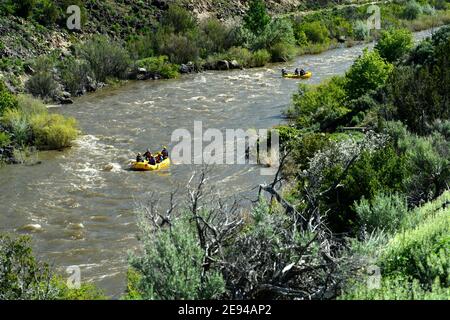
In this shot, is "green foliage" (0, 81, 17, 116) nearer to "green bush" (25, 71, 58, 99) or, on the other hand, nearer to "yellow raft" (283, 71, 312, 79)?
"green bush" (25, 71, 58, 99)

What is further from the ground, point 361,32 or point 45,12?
point 45,12

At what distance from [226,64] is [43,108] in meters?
22.4

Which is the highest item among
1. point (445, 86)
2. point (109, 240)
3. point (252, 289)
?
point (445, 86)

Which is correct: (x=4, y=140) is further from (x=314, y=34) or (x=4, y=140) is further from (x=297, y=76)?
(x=314, y=34)

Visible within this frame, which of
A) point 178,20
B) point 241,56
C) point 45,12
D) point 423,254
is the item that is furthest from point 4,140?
point 178,20

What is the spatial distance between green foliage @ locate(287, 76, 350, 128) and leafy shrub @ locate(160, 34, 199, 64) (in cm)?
1888

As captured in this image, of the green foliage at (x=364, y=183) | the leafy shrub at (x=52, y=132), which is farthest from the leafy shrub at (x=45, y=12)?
the green foliage at (x=364, y=183)

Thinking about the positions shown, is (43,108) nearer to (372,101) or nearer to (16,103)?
(16,103)

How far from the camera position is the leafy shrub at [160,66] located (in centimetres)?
4819

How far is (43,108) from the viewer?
3231cm

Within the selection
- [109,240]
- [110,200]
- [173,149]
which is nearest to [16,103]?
[173,149]

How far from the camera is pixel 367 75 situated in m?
31.8

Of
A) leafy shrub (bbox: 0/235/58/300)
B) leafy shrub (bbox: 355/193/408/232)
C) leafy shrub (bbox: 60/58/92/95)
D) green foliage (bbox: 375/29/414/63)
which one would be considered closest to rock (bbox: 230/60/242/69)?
leafy shrub (bbox: 60/58/92/95)

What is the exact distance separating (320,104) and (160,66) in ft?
63.4
